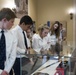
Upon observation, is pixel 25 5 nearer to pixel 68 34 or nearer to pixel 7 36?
pixel 68 34

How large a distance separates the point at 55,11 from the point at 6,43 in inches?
284

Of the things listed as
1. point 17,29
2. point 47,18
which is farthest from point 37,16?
point 17,29

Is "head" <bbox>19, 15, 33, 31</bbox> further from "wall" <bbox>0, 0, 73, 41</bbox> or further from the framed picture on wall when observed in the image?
"wall" <bbox>0, 0, 73, 41</bbox>

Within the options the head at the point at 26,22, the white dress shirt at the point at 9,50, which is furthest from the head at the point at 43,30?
the white dress shirt at the point at 9,50

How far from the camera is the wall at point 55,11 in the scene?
883 cm

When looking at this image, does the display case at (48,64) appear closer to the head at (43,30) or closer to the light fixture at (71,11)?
the head at (43,30)

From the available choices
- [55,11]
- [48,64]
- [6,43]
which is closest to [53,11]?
[55,11]

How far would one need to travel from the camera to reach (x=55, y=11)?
29.6 ft

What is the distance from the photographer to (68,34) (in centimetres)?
893

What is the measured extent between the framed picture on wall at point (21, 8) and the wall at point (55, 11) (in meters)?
2.23

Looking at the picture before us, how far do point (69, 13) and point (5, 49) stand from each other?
7.17 m

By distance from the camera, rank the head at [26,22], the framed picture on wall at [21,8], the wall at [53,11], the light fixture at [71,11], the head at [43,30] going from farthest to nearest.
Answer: the wall at [53,11], the light fixture at [71,11], the framed picture on wall at [21,8], the head at [43,30], the head at [26,22]

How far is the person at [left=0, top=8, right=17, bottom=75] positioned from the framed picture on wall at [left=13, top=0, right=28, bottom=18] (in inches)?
149

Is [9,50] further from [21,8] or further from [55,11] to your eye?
[55,11]
